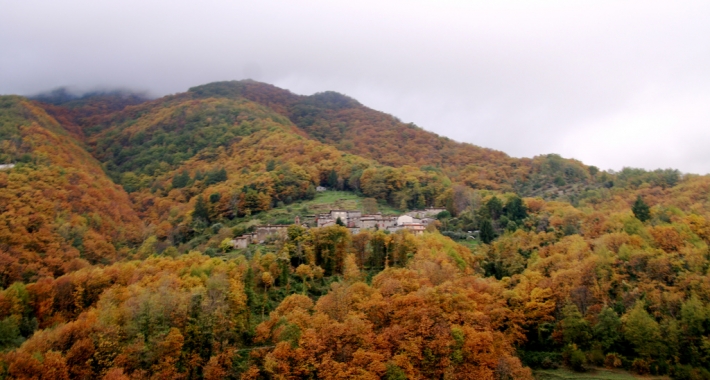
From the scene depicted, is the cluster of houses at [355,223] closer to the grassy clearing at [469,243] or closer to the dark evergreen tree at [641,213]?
the grassy clearing at [469,243]

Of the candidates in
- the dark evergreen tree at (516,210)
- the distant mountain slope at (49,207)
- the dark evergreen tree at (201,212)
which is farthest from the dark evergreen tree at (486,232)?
the distant mountain slope at (49,207)

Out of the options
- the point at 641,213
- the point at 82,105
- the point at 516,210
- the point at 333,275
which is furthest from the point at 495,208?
the point at 82,105

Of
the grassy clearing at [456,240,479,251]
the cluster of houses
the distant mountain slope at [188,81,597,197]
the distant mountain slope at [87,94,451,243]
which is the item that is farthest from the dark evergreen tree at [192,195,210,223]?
the distant mountain slope at [188,81,597,197]

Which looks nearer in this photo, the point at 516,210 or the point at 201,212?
the point at 516,210

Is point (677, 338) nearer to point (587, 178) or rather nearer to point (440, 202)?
point (440, 202)

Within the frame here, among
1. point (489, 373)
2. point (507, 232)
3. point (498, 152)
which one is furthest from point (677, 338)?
point (498, 152)

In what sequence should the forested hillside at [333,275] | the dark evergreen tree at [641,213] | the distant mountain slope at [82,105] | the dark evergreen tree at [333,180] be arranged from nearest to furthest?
the forested hillside at [333,275] < the dark evergreen tree at [641,213] < the dark evergreen tree at [333,180] < the distant mountain slope at [82,105]

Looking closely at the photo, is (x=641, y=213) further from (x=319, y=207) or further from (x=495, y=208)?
(x=319, y=207)
